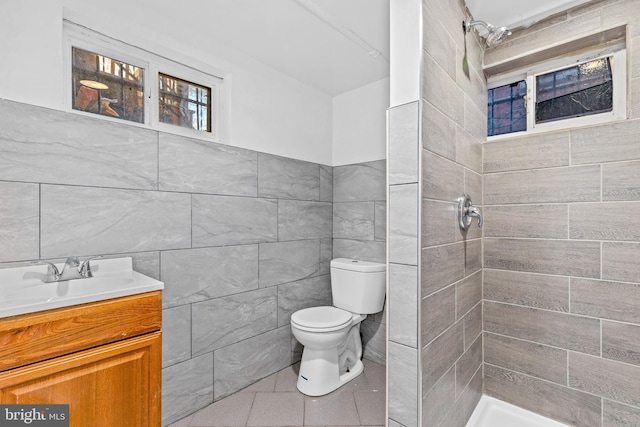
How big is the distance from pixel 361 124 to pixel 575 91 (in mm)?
1443

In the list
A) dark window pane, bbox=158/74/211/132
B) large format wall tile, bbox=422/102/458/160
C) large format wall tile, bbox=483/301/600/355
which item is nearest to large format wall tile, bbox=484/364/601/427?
large format wall tile, bbox=483/301/600/355

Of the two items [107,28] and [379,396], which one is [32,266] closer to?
[107,28]

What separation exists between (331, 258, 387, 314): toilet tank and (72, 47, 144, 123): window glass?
5.71 feet

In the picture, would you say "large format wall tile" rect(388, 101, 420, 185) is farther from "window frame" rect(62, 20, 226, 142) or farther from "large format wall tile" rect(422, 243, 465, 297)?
"window frame" rect(62, 20, 226, 142)

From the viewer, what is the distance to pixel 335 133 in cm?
285

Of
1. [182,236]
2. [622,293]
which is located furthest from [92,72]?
[622,293]

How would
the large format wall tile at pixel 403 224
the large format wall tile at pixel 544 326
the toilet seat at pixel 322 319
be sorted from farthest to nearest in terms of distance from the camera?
1. the toilet seat at pixel 322 319
2. the large format wall tile at pixel 544 326
3. the large format wall tile at pixel 403 224

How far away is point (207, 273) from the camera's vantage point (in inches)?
76.6

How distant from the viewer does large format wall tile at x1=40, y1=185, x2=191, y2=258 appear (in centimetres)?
142

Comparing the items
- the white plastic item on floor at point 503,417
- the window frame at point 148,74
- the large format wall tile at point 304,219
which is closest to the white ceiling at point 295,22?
the window frame at point 148,74

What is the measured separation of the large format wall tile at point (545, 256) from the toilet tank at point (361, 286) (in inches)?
29.6

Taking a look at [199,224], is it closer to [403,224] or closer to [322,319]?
[322,319]

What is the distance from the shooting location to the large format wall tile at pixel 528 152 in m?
1.79

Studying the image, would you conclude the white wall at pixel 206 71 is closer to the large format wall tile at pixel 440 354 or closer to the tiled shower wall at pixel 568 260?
the tiled shower wall at pixel 568 260
